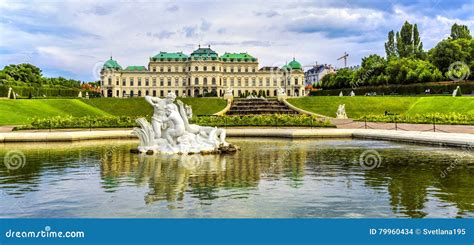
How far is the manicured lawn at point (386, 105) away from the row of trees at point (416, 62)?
13241mm

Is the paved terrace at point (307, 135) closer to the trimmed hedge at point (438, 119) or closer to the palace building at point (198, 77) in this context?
the trimmed hedge at point (438, 119)

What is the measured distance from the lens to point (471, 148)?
18.8 meters

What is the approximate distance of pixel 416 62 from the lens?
72.1m

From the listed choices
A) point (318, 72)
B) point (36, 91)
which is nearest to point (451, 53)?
point (36, 91)

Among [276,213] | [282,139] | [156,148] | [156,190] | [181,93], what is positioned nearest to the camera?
[276,213]

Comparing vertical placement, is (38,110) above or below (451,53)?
below

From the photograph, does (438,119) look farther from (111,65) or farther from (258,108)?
(111,65)

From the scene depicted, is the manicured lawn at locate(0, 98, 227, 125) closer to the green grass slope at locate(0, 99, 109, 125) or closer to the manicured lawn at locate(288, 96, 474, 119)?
the green grass slope at locate(0, 99, 109, 125)

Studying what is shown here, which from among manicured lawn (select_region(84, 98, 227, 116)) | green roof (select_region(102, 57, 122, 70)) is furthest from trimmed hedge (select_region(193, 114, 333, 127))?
green roof (select_region(102, 57, 122, 70))

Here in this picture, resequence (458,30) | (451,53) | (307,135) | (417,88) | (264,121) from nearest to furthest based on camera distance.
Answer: (307,135), (264,121), (417,88), (451,53), (458,30)

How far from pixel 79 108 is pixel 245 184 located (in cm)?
4480

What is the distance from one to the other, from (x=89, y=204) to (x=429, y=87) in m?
62.9

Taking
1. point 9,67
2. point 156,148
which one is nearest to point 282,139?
point 156,148

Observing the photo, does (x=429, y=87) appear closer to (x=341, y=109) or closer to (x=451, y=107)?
(x=451, y=107)
